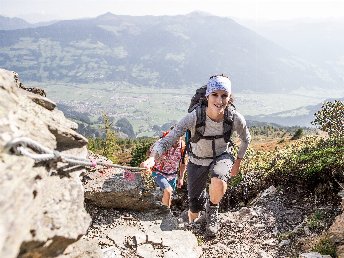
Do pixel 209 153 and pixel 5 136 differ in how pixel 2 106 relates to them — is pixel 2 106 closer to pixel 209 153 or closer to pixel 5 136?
pixel 5 136

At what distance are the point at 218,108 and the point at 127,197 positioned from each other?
4.22 metres

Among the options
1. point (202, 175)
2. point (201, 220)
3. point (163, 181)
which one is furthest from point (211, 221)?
point (163, 181)

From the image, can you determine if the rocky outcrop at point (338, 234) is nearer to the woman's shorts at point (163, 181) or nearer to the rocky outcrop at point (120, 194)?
the woman's shorts at point (163, 181)

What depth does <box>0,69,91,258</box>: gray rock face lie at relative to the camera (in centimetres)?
283

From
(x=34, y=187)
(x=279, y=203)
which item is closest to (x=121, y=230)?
(x=279, y=203)

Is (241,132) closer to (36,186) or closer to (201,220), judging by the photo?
(201,220)

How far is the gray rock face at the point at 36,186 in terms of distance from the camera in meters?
2.83

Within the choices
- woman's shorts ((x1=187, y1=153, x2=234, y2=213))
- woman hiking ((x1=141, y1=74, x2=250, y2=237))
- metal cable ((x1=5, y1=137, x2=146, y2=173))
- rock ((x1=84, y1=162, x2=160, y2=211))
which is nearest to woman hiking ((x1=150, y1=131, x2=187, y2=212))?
woman's shorts ((x1=187, y1=153, x2=234, y2=213))

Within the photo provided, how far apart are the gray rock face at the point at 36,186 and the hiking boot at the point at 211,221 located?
4.10 meters

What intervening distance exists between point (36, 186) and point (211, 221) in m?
5.60

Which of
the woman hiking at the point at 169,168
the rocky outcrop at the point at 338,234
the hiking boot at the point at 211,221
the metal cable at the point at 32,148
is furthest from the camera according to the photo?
the woman hiking at the point at 169,168

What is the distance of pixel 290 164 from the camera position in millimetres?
10562

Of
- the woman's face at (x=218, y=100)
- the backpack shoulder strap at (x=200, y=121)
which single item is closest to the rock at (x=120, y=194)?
the backpack shoulder strap at (x=200, y=121)

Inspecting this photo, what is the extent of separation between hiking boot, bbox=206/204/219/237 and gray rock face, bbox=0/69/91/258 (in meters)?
4.10
